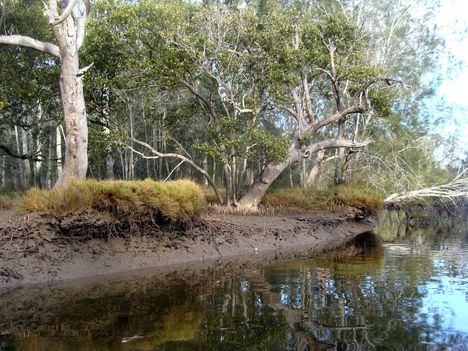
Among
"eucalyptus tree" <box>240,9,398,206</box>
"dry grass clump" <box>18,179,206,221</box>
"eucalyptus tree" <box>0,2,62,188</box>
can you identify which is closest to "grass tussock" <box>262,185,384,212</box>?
"eucalyptus tree" <box>240,9,398,206</box>

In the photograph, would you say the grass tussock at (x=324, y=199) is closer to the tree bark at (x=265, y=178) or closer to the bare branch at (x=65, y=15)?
the tree bark at (x=265, y=178)

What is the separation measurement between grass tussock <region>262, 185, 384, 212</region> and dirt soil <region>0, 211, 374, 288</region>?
3.91 meters

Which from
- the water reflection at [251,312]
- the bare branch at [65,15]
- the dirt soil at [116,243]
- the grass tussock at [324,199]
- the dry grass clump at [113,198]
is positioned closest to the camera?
the water reflection at [251,312]

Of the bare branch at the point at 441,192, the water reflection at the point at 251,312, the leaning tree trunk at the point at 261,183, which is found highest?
the leaning tree trunk at the point at 261,183

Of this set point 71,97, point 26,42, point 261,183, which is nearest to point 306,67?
point 261,183

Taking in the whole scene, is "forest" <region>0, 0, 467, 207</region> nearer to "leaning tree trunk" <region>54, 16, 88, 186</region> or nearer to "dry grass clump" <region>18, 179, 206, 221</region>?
"leaning tree trunk" <region>54, 16, 88, 186</region>

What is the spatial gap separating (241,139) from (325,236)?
5.90 m

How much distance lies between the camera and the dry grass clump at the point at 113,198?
36.0ft

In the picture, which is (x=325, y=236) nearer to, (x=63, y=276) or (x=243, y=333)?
(x=63, y=276)

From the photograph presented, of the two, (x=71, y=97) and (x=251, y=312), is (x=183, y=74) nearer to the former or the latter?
(x=71, y=97)

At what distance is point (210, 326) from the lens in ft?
23.0

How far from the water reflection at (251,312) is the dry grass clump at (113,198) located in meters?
1.98

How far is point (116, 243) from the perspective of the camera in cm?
1209

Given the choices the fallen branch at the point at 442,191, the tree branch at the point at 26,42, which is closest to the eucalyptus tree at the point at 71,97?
the tree branch at the point at 26,42
